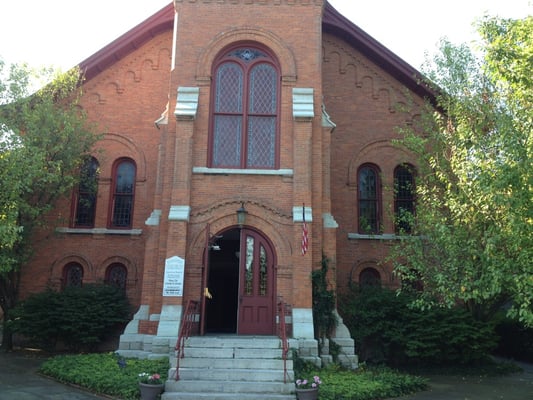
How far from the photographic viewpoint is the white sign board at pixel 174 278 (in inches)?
516

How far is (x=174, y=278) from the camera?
1316cm

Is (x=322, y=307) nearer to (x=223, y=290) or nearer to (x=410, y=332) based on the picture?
(x=410, y=332)

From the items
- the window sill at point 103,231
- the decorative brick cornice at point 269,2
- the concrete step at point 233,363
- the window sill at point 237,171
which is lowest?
the concrete step at point 233,363

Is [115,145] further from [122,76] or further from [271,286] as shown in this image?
[271,286]

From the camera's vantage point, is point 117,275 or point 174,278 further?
point 117,275

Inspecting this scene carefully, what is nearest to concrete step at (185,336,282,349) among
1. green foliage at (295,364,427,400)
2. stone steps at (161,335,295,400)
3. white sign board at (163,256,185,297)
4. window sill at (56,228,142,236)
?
stone steps at (161,335,295,400)

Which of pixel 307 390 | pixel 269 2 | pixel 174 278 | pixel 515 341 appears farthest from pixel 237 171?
pixel 515 341

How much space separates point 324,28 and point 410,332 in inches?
434

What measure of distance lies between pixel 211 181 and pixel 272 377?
570 cm

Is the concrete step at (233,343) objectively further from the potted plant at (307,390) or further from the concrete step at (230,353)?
the potted plant at (307,390)

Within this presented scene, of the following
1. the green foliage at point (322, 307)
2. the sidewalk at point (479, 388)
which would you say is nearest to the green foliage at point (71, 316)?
the green foliage at point (322, 307)

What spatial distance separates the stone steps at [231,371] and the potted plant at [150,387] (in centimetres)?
20

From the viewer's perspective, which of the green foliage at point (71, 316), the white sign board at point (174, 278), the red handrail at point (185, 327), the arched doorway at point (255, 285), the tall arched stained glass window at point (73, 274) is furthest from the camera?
the tall arched stained glass window at point (73, 274)

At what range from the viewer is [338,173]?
17859 mm
